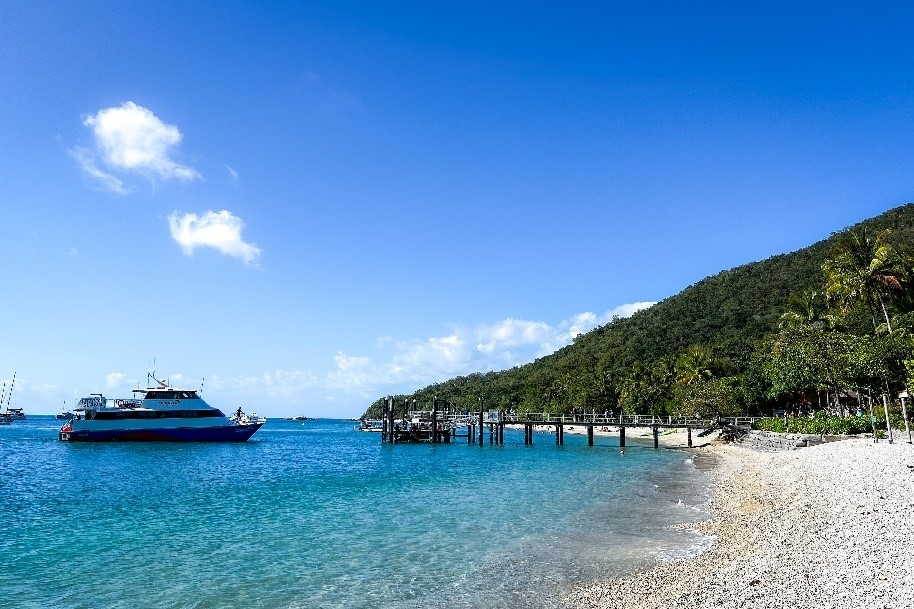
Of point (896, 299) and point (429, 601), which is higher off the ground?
point (896, 299)

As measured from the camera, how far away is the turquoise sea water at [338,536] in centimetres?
1223

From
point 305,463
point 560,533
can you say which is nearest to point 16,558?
point 560,533

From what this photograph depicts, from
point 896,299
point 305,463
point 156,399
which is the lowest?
point 305,463

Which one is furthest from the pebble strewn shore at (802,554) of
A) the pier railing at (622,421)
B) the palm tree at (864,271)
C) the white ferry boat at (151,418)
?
the white ferry boat at (151,418)

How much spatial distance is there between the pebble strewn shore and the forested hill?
43899 mm

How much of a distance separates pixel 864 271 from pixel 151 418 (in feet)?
211

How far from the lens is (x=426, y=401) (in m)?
164

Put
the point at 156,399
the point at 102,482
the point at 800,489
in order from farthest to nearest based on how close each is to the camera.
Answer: the point at 156,399 < the point at 102,482 < the point at 800,489

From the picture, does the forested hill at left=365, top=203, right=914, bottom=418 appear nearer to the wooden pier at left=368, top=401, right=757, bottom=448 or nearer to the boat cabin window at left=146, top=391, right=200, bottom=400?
the wooden pier at left=368, top=401, right=757, bottom=448

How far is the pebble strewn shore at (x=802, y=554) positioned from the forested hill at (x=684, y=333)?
43899mm

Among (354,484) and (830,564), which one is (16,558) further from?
(830,564)

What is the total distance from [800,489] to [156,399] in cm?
6021

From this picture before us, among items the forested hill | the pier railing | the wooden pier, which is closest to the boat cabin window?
the wooden pier

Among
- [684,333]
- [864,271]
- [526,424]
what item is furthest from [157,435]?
[684,333]
